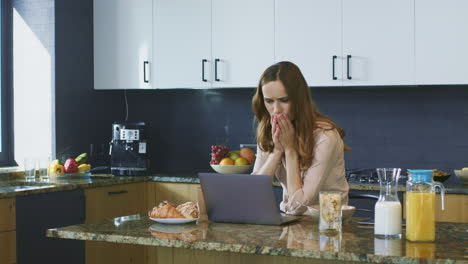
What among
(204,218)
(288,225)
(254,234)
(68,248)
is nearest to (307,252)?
(254,234)

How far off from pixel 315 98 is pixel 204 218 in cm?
249

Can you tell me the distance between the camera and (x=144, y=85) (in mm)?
5012

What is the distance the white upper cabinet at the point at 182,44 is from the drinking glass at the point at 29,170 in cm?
104

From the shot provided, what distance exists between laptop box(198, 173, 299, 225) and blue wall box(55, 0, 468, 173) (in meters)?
2.35

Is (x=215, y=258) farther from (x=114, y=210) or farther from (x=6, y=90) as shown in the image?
(x=6, y=90)

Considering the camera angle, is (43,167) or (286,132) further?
(43,167)

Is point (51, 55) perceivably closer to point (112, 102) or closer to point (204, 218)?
point (112, 102)

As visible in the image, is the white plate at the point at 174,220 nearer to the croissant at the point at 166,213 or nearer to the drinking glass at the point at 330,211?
the croissant at the point at 166,213

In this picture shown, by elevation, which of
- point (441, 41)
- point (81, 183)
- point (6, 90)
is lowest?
point (81, 183)

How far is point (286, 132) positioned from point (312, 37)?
74.4 inches

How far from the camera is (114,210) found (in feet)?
14.8

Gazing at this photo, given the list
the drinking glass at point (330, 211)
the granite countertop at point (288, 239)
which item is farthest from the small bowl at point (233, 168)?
the drinking glass at point (330, 211)

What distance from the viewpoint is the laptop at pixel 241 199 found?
7.84 ft

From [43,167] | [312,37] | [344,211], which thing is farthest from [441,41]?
[43,167]
